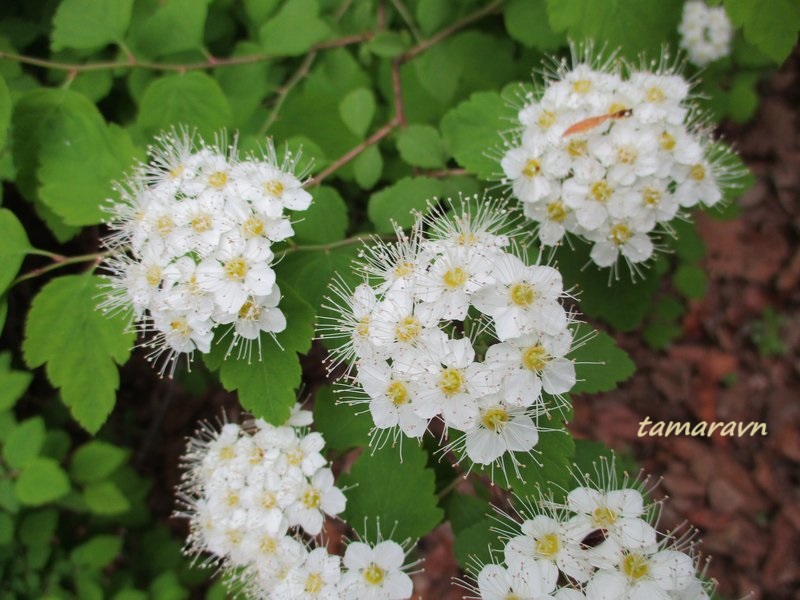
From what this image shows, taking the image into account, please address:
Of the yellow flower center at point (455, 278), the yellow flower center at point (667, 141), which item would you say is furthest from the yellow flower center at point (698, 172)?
the yellow flower center at point (455, 278)

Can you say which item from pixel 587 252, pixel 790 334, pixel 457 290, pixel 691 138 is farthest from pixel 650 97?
pixel 790 334

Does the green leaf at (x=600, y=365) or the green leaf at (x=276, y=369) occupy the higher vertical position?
the green leaf at (x=600, y=365)

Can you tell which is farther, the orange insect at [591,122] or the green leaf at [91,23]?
the green leaf at [91,23]

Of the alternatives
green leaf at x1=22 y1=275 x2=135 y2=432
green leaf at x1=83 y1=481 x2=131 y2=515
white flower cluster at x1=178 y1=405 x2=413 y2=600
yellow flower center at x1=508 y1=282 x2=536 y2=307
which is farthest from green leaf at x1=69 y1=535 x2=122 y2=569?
yellow flower center at x1=508 y1=282 x2=536 y2=307

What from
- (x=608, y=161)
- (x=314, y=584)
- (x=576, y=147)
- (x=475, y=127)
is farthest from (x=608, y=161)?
(x=314, y=584)

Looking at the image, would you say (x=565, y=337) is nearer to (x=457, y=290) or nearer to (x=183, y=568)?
(x=457, y=290)

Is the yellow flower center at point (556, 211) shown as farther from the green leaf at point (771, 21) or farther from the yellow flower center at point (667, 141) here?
the green leaf at point (771, 21)
